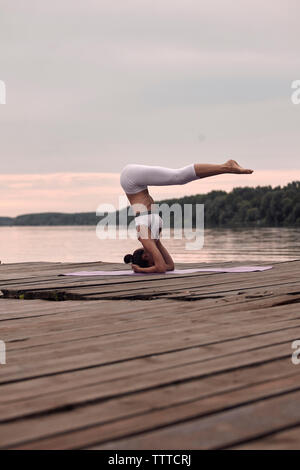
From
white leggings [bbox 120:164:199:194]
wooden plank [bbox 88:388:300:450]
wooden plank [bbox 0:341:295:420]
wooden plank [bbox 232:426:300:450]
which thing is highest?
white leggings [bbox 120:164:199:194]

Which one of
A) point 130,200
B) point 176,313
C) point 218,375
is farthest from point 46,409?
point 130,200

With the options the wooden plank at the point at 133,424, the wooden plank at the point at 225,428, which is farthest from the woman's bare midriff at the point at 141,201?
the wooden plank at the point at 225,428

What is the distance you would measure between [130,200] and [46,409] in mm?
5709

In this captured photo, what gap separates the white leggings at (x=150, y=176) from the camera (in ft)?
24.2

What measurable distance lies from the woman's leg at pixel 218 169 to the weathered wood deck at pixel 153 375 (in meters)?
2.09

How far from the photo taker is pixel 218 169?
7250 mm

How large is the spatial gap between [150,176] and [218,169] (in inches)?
36.0

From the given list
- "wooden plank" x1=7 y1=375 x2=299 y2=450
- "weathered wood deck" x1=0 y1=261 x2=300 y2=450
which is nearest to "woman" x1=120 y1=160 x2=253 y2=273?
"weathered wood deck" x1=0 y1=261 x2=300 y2=450

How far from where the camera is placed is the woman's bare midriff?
7.90m

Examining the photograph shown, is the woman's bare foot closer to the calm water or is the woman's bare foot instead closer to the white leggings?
the white leggings

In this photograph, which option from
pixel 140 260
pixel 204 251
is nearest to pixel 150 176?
pixel 140 260

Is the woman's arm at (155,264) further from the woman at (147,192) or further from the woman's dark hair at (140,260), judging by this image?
the woman's dark hair at (140,260)
